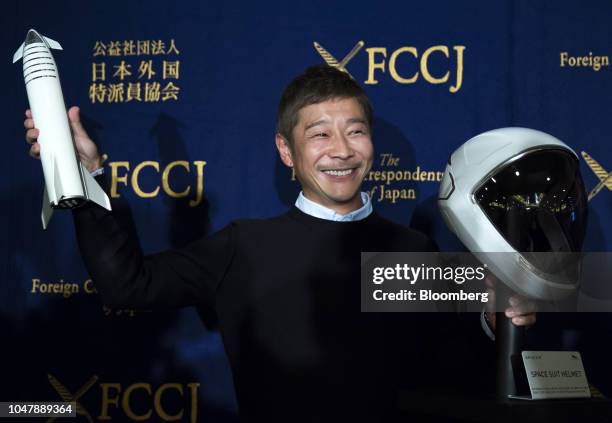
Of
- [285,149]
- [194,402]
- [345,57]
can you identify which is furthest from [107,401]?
[345,57]

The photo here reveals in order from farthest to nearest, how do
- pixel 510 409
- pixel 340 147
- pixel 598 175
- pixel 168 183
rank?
pixel 168 183 → pixel 598 175 → pixel 340 147 → pixel 510 409

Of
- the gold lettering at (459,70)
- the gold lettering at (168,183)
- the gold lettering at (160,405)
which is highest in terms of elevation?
the gold lettering at (459,70)

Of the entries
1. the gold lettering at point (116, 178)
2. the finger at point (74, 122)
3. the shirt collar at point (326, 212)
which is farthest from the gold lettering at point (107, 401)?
the finger at point (74, 122)

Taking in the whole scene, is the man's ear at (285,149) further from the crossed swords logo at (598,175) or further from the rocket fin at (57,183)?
the crossed swords logo at (598,175)

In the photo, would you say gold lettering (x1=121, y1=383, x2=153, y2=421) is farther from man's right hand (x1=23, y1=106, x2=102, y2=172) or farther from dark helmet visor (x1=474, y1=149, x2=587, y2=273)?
dark helmet visor (x1=474, y1=149, x2=587, y2=273)

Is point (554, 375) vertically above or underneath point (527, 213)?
underneath

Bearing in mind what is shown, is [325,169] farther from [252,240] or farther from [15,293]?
[15,293]

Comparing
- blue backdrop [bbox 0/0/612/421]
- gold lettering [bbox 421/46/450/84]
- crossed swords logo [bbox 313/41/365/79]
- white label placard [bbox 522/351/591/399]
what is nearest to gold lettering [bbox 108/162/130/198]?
blue backdrop [bbox 0/0/612/421]

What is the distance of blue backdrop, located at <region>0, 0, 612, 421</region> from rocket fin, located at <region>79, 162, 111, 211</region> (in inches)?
27.7

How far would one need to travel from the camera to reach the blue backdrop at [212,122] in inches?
76.0

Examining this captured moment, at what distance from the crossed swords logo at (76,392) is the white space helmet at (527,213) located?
44.8 inches

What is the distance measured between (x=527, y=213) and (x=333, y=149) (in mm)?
431

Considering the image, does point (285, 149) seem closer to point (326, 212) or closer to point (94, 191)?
point (326, 212)

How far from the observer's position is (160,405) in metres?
1.94
